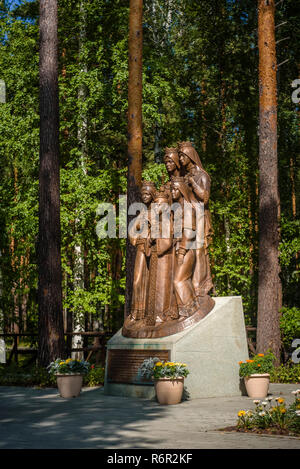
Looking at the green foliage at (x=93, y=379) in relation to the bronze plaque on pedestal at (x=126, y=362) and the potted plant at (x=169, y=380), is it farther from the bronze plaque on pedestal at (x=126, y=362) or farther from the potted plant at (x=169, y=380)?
the potted plant at (x=169, y=380)

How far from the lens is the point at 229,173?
23.7m

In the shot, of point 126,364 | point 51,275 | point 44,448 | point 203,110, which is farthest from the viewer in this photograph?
point 203,110

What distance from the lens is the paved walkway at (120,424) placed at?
6816 millimetres

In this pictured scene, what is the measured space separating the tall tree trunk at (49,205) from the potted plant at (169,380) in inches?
180

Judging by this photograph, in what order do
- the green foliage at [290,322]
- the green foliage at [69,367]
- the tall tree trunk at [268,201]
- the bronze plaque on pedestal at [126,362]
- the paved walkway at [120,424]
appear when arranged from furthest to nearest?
1. the green foliage at [290,322]
2. the tall tree trunk at [268,201]
3. the green foliage at [69,367]
4. the bronze plaque on pedestal at [126,362]
5. the paved walkway at [120,424]

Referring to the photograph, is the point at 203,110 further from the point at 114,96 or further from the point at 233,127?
the point at 114,96

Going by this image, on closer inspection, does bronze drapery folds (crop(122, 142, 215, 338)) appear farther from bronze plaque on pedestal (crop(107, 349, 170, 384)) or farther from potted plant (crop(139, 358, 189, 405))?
potted plant (crop(139, 358, 189, 405))

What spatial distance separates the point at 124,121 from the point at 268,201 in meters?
8.51

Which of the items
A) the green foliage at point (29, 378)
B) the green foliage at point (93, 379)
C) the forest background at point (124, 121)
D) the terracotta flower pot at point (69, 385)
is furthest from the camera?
the forest background at point (124, 121)

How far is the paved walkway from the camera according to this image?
268 inches

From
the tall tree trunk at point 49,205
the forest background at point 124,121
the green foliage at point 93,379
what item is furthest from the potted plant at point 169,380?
the forest background at point 124,121

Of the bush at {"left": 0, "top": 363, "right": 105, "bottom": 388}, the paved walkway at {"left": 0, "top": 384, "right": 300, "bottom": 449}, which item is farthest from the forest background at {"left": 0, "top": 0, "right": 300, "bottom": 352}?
the paved walkway at {"left": 0, "top": 384, "right": 300, "bottom": 449}

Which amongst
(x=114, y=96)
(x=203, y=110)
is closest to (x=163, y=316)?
(x=114, y=96)

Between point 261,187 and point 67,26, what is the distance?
1050 centimetres
